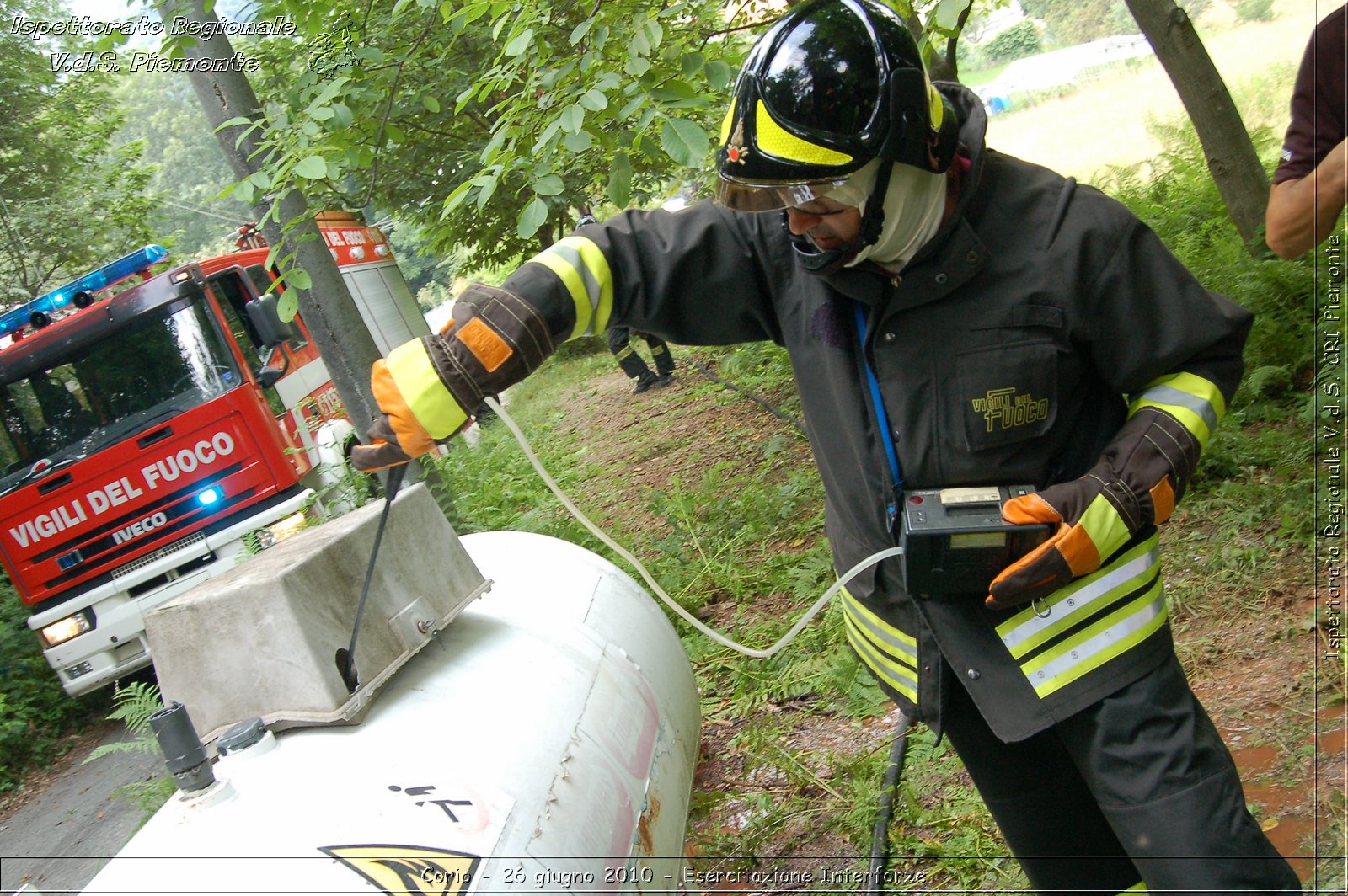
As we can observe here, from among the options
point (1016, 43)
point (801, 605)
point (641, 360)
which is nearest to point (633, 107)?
point (801, 605)

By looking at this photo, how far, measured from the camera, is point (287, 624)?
2.32 meters

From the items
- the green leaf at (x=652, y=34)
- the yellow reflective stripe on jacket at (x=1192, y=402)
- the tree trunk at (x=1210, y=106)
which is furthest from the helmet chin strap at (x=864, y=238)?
the tree trunk at (x=1210, y=106)

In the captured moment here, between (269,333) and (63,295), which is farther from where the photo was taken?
(63,295)

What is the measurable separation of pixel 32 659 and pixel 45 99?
7015mm

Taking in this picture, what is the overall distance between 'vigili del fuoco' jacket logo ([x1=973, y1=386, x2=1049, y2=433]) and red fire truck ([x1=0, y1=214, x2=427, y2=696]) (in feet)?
20.0

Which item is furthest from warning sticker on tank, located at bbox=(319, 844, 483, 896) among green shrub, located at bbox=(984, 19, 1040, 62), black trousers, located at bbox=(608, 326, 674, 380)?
green shrub, located at bbox=(984, 19, 1040, 62)

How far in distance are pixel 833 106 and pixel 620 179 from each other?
160 centimetres

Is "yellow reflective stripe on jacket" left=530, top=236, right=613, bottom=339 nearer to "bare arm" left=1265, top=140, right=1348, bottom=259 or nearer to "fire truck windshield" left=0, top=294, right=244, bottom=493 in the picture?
"bare arm" left=1265, top=140, right=1348, bottom=259

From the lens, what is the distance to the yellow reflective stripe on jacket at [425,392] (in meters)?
1.91

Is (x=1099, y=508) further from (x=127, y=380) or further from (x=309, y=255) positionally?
(x=127, y=380)

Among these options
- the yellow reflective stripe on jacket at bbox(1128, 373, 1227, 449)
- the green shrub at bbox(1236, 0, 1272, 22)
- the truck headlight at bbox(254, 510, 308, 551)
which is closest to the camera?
the yellow reflective stripe on jacket at bbox(1128, 373, 1227, 449)

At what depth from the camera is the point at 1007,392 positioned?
1.99 m

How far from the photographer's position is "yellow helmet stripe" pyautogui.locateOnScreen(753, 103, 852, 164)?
1.92 metres

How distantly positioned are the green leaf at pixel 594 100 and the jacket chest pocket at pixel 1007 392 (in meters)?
1.57
